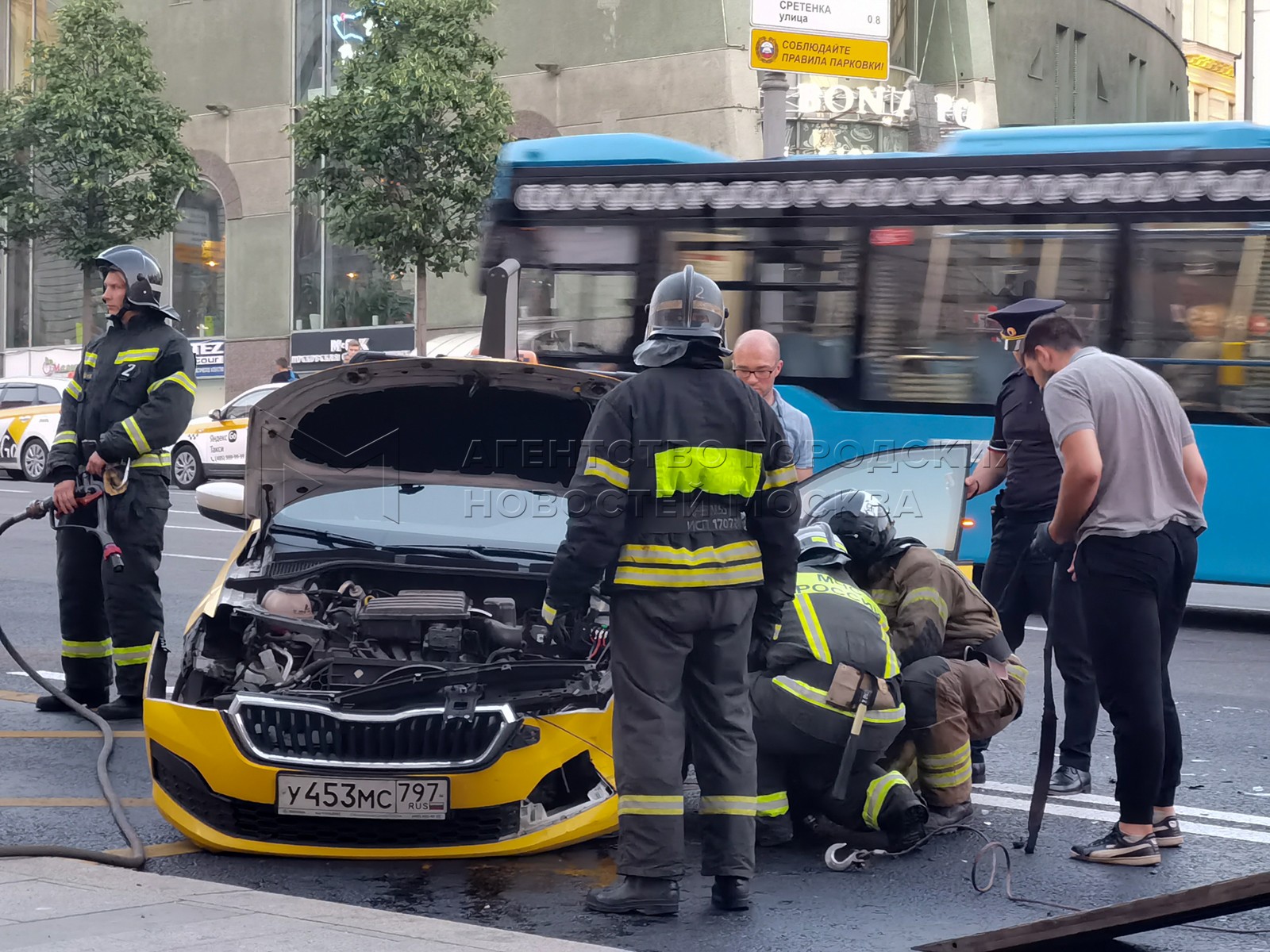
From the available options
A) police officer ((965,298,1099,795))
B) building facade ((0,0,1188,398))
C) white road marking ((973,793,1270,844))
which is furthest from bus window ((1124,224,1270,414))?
building facade ((0,0,1188,398))

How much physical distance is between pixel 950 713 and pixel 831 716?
23.5 inches

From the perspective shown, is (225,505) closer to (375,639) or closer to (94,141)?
(375,639)

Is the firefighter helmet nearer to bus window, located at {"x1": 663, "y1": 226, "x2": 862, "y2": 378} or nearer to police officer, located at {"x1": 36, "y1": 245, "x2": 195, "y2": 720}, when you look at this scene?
police officer, located at {"x1": 36, "y1": 245, "x2": 195, "y2": 720}

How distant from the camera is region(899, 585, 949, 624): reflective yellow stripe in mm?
5504

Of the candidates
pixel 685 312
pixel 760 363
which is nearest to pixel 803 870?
pixel 685 312

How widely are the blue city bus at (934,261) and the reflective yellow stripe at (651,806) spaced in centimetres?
569

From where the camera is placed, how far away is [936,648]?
5.50 m

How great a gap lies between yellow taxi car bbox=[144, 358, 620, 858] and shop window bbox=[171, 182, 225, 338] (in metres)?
28.1

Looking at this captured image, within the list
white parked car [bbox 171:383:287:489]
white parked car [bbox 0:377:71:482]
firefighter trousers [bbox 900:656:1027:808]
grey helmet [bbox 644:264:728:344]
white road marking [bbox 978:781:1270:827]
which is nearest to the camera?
grey helmet [bbox 644:264:728:344]

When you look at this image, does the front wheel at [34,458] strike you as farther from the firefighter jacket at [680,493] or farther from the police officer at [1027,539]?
the firefighter jacket at [680,493]

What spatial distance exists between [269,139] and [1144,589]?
99.1 feet

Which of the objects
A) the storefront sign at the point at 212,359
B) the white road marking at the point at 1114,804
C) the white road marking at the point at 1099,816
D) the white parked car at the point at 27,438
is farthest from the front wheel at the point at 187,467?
the white road marking at the point at 1099,816

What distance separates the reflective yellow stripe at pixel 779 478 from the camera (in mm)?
4727

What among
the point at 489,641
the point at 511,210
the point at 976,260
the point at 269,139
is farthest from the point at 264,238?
the point at 489,641
